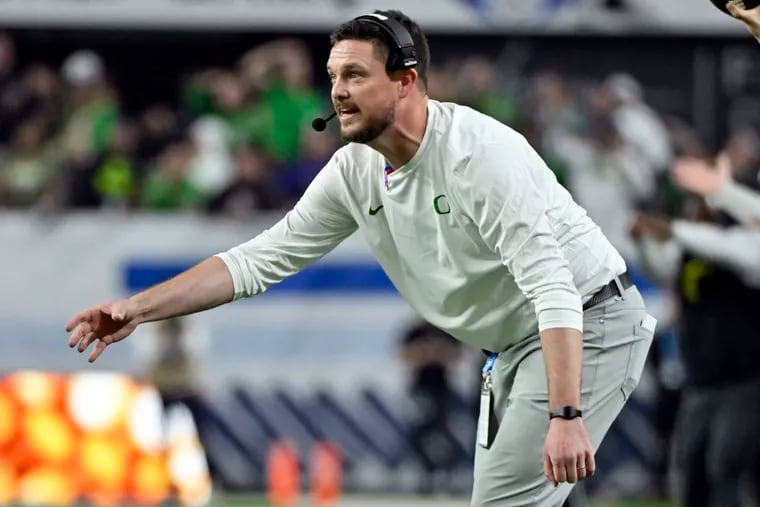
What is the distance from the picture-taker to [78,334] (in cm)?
572

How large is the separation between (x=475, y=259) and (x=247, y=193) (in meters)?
8.97

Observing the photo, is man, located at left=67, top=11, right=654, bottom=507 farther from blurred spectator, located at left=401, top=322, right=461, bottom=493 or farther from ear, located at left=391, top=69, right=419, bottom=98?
blurred spectator, located at left=401, top=322, right=461, bottom=493

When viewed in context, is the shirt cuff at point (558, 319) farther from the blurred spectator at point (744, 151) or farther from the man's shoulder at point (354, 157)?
the blurred spectator at point (744, 151)

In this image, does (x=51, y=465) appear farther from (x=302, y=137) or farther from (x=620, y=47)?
(x=620, y=47)

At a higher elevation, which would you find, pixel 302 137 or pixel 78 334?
pixel 78 334

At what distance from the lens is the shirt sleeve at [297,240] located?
613 centimetres

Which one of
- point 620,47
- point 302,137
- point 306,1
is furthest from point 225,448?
point 620,47

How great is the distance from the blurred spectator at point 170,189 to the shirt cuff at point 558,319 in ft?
31.5

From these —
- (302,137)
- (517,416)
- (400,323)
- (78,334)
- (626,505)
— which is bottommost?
(626,505)

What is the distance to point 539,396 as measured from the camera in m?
5.85

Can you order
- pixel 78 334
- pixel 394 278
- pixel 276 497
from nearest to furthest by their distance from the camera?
1. pixel 78 334
2. pixel 394 278
3. pixel 276 497

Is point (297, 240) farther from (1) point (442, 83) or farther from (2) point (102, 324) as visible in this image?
(1) point (442, 83)

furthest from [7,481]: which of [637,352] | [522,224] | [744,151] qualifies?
[522,224]

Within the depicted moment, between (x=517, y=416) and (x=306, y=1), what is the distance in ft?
33.5
